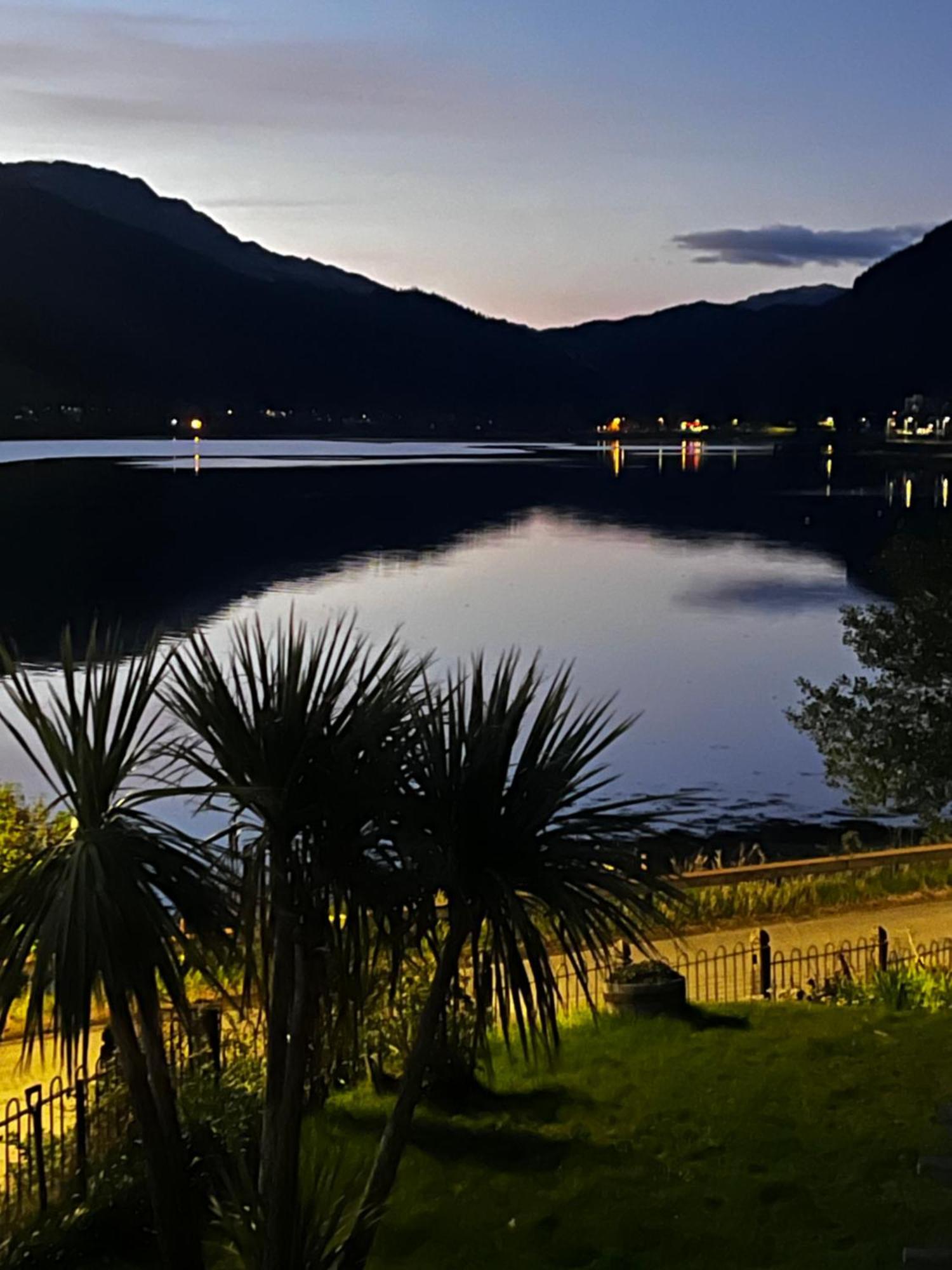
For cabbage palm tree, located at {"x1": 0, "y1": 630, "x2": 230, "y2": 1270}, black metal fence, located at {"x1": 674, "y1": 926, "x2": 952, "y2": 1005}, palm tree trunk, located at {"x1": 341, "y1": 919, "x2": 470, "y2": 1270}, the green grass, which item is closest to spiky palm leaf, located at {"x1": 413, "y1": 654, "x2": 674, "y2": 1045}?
palm tree trunk, located at {"x1": 341, "y1": 919, "x2": 470, "y2": 1270}

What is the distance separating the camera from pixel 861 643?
25.2 metres

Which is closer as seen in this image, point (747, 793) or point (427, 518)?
point (747, 793)

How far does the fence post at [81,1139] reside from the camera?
9500mm

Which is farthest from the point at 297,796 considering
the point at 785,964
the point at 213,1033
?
the point at 785,964

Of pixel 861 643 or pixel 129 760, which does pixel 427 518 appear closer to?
pixel 861 643

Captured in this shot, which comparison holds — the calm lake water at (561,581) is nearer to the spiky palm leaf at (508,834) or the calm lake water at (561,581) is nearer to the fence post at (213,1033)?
the spiky palm leaf at (508,834)

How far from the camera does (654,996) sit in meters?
13.9

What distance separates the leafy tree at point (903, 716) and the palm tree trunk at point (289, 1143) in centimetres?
1616

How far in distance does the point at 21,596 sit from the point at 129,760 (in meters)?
68.9

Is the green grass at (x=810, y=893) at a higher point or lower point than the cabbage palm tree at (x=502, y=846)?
lower

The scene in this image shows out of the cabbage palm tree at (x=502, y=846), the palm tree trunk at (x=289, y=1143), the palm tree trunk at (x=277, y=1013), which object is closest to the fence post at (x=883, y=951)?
the cabbage palm tree at (x=502, y=846)

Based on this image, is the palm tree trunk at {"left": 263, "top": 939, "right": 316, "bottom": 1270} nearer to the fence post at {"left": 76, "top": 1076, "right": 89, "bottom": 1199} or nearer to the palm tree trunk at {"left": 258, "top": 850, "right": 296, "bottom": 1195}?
the palm tree trunk at {"left": 258, "top": 850, "right": 296, "bottom": 1195}

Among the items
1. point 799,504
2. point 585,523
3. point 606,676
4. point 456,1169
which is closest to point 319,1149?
point 456,1169

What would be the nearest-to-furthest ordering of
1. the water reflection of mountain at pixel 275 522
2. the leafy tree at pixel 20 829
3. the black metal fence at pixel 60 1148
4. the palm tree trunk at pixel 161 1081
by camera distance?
the palm tree trunk at pixel 161 1081, the black metal fence at pixel 60 1148, the leafy tree at pixel 20 829, the water reflection of mountain at pixel 275 522
